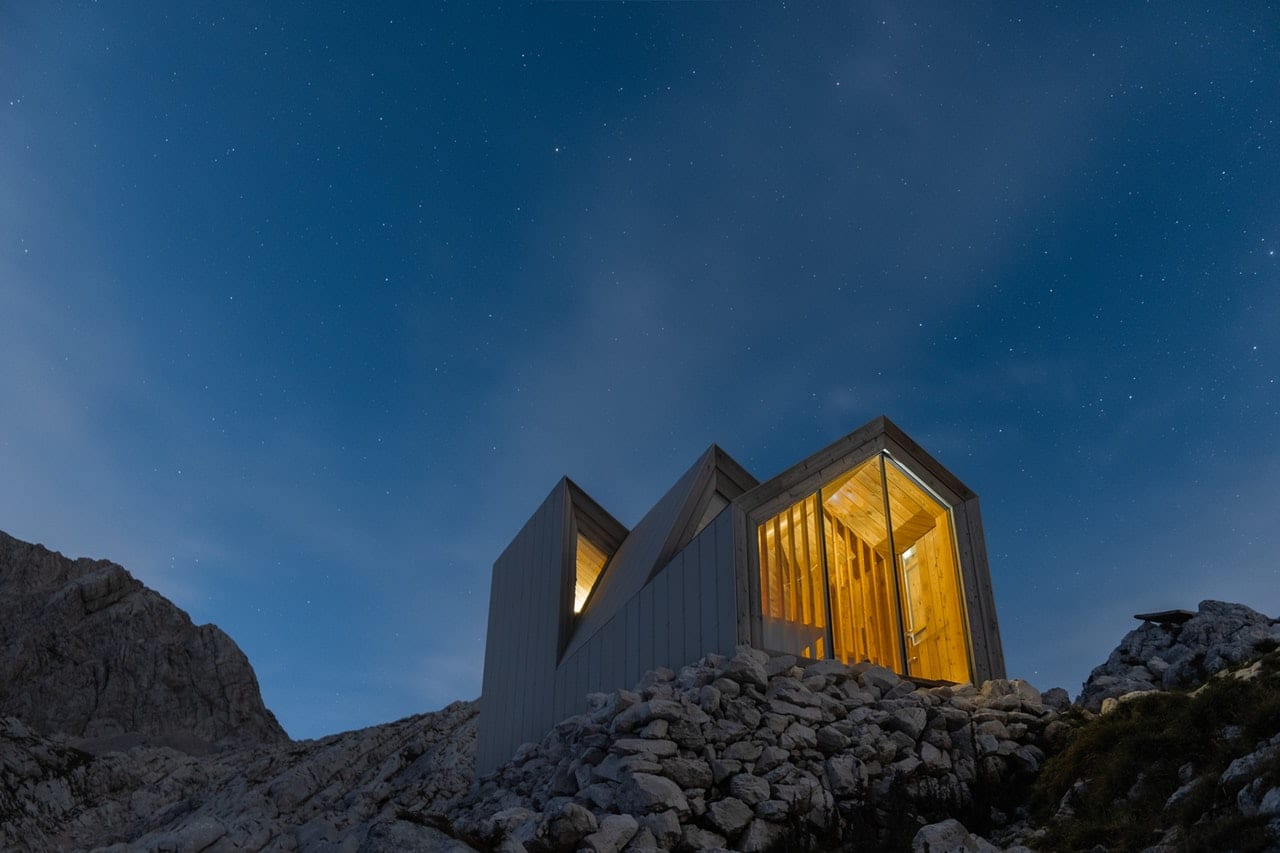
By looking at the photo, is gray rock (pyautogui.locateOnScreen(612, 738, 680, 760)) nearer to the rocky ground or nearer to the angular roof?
the rocky ground

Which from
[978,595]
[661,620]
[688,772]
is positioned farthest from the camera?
[978,595]

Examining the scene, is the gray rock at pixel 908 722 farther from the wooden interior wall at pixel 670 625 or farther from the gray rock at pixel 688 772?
the gray rock at pixel 688 772

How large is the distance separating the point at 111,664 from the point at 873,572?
40567 mm

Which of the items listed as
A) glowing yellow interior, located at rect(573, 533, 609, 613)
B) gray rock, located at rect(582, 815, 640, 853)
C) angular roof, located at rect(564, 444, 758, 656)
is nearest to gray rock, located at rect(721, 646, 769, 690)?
gray rock, located at rect(582, 815, 640, 853)

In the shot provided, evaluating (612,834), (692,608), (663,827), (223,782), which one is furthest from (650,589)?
(223,782)

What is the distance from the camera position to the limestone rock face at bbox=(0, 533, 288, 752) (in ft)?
131

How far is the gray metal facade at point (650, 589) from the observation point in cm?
1132

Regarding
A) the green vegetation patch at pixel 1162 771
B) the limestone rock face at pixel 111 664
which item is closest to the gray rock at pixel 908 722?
the green vegetation patch at pixel 1162 771

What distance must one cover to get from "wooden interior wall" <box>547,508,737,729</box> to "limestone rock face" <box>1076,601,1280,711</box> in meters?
4.43

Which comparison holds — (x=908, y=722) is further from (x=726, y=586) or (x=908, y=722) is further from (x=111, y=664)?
(x=111, y=664)

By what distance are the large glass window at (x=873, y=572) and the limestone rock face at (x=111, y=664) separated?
36936 mm

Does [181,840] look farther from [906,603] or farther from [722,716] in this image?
[906,603]

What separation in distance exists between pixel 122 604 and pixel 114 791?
53.8 feet

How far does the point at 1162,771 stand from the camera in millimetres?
7027
